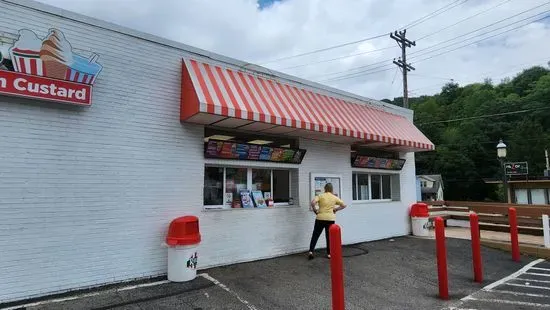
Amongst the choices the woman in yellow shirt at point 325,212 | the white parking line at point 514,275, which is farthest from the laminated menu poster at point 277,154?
the white parking line at point 514,275

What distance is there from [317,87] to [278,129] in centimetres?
240

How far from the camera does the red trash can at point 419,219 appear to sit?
40.6 feet

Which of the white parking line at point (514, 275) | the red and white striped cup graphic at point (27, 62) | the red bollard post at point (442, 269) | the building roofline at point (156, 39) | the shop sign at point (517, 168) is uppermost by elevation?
the building roofline at point (156, 39)

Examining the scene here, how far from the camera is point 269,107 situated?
7543mm

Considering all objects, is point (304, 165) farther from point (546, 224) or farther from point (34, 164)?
point (546, 224)

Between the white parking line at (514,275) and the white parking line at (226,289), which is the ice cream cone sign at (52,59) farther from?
the white parking line at (514,275)

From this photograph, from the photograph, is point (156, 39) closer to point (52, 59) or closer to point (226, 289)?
point (52, 59)

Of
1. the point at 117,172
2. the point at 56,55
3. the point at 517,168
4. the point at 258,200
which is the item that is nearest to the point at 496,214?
the point at 258,200

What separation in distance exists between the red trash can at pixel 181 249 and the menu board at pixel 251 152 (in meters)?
1.62

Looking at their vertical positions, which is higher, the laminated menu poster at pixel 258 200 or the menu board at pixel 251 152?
the menu board at pixel 251 152

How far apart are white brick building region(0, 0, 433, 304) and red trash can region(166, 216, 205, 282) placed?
0.41m

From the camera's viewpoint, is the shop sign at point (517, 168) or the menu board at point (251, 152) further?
the shop sign at point (517, 168)

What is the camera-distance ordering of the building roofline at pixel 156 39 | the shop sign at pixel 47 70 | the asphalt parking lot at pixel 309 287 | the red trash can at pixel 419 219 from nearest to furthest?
the shop sign at pixel 47 70 < the asphalt parking lot at pixel 309 287 < the building roofline at pixel 156 39 < the red trash can at pixel 419 219

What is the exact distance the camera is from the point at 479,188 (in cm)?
5200
